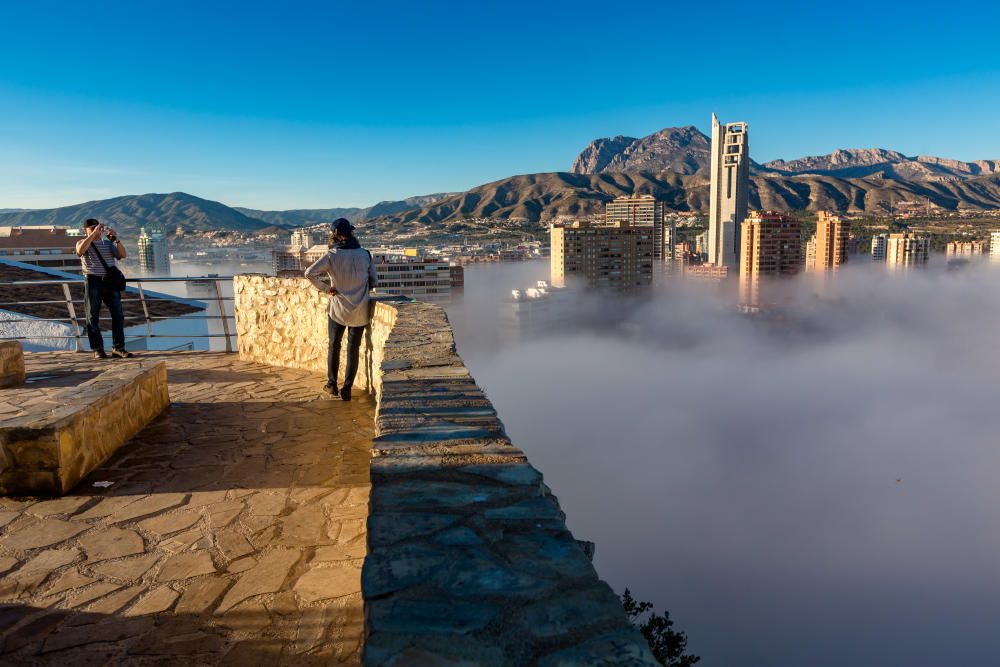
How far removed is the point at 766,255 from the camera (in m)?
119

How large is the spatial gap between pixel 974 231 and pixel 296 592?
184982 mm

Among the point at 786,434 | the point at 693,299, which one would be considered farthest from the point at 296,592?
the point at 693,299

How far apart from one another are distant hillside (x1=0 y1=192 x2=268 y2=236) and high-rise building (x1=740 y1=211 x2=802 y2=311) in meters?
118

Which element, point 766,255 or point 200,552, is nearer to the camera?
point 200,552

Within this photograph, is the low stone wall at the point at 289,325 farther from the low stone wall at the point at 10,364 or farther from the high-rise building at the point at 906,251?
the high-rise building at the point at 906,251

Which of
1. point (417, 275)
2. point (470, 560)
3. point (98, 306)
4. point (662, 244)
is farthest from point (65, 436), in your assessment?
point (662, 244)

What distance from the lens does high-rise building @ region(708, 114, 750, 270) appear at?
12938 cm

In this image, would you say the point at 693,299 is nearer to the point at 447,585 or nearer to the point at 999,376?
the point at 999,376

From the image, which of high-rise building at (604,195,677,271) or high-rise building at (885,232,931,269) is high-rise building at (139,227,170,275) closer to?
high-rise building at (604,195,677,271)

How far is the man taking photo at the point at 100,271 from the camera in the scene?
6.42 meters

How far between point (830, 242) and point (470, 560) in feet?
475

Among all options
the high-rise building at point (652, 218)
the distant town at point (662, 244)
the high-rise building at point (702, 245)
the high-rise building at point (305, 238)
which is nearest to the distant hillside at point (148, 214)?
the distant town at point (662, 244)

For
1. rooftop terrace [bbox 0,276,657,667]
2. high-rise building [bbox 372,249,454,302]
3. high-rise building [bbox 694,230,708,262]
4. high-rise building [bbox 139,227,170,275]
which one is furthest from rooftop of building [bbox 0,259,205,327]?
high-rise building [bbox 694,230,708,262]

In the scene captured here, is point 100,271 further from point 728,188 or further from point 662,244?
point 662,244
